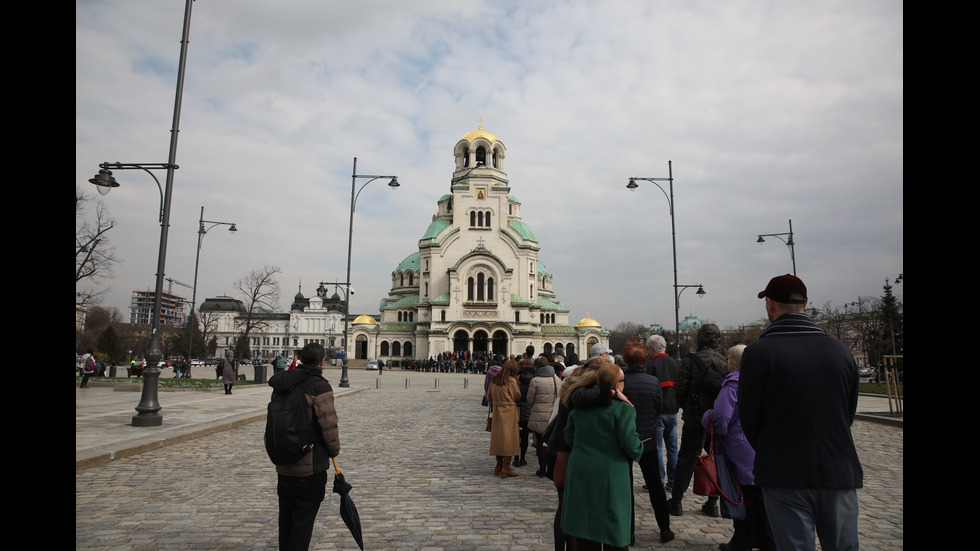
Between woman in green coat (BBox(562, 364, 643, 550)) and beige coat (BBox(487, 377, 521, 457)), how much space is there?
423 cm

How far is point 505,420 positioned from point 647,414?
305 cm

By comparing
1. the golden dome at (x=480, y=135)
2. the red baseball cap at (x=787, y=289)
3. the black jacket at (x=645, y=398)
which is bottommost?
the black jacket at (x=645, y=398)

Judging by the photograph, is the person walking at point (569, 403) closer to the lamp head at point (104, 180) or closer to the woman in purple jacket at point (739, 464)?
the woman in purple jacket at point (739, 464)

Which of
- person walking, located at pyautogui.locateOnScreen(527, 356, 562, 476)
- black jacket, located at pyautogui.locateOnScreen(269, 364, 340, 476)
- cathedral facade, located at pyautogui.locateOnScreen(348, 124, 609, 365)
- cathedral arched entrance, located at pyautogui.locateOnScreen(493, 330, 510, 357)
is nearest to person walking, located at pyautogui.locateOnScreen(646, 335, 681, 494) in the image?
person walking, located at pyautogui.locateOnScreen(527, 356, 562, 476)

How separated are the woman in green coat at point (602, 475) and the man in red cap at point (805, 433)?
1.03 metres

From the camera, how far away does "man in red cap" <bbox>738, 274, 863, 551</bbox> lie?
3.29 meters

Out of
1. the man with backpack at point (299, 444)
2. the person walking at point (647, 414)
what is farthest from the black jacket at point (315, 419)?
the person walking at point (647, 414)

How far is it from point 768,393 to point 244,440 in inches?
431

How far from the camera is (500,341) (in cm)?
6238

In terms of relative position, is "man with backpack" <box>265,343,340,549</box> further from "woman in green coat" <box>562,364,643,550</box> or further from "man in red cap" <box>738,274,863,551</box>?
"man in red cap" <box>738,274,863,551</box>

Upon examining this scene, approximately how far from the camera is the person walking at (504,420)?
8.70 m

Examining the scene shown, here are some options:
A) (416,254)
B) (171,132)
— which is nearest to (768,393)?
(171,132)
